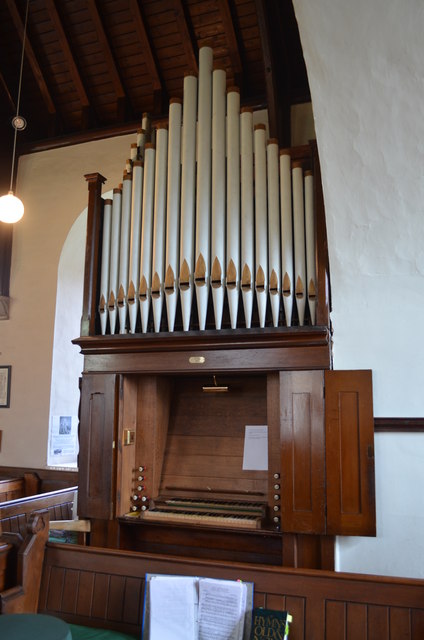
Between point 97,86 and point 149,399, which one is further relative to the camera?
point 97,86

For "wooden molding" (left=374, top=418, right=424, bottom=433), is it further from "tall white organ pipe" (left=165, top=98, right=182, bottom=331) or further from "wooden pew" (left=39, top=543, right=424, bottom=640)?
"tall white organ pipe" (left=165, top=98, right=182, bottom=331)

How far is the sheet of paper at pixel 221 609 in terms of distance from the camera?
289 cm

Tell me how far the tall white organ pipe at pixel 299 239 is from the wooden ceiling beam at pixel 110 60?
11.4 ft

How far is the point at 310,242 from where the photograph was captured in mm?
3945

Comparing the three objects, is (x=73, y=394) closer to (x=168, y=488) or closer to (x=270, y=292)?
(x=168, y=488)

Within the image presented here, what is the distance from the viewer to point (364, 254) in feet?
12.4

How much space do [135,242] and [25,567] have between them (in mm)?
2378

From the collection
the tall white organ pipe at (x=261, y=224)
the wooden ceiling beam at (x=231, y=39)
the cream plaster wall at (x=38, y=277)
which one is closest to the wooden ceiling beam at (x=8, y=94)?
the cream plaster wall at (x=38, y=277)

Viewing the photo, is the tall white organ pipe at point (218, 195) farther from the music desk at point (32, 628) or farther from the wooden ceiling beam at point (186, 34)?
the music desk at point (32, 628)

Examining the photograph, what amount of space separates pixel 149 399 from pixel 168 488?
72 cm

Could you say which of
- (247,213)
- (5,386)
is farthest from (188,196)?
(5,386)

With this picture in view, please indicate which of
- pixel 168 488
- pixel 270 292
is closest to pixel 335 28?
pixel 270 292

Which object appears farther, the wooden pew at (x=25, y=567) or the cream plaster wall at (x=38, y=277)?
the cream plaster wall at (x=38, y=277)

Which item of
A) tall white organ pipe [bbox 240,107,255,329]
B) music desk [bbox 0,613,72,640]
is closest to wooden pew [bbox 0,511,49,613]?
music desk [bbox 0,613,72,640]
